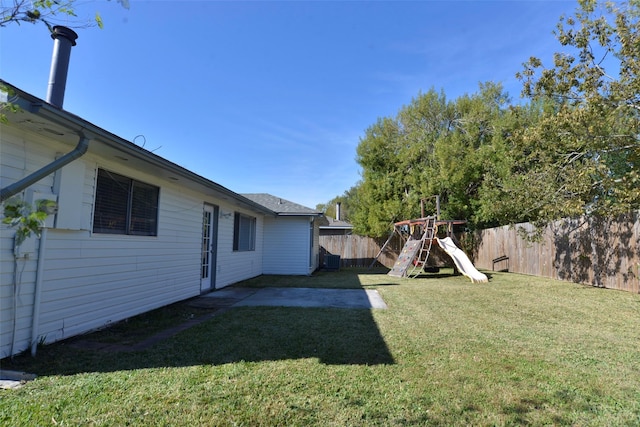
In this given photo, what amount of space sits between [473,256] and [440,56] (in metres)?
9.52

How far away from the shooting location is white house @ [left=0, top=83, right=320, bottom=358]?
11.7 ft

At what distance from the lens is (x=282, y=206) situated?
14141 mm

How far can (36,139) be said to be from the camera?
153 inches

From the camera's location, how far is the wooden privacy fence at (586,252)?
25.8 ft

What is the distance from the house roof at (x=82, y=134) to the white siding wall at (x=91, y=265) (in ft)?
0.59

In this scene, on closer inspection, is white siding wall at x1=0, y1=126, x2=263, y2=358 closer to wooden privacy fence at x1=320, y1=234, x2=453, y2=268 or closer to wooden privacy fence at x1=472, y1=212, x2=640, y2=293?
wooden privacy fence at x1=472, y1=212, x2=640, y2=293

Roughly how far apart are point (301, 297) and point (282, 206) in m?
6.73

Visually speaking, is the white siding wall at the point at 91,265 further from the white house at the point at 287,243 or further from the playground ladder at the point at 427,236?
the playground ladder at the point at 427,236

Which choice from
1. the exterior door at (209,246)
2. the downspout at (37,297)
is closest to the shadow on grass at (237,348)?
the downspout at (37,297)

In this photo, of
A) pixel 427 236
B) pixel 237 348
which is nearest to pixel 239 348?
pixel 237 348

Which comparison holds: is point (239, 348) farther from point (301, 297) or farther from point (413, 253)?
point (413, 253)

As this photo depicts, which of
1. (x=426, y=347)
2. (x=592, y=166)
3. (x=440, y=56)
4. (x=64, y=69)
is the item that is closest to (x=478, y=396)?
(x=426, y=347)

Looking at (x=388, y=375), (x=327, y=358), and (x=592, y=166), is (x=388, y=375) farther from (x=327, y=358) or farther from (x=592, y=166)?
(x=592, y=166)

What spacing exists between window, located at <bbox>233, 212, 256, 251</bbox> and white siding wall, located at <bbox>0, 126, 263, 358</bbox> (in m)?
2.54
